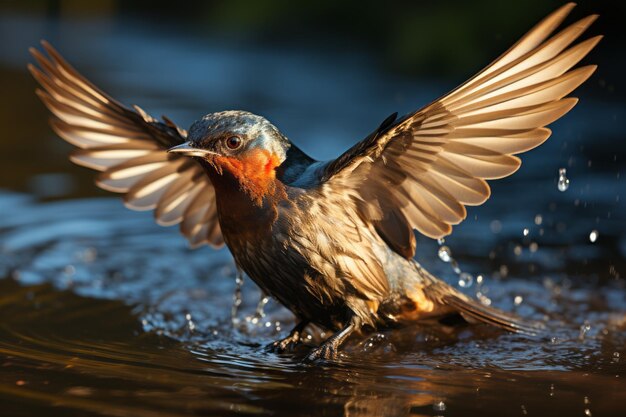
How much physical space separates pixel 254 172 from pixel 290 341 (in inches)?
43.3

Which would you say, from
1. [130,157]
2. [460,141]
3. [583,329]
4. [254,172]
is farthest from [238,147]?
[583,329]

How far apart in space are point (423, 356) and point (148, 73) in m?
13.5

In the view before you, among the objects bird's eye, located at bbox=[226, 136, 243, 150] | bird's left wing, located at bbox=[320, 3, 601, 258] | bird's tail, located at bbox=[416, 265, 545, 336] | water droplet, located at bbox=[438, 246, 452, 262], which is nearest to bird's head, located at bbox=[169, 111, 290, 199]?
bird's eye, located at bbox=[226, 136, 243, 150]

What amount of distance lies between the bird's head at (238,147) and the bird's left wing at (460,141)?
33cm

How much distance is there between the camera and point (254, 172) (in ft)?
18.5

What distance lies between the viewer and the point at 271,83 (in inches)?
669

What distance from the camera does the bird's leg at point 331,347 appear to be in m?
5.70

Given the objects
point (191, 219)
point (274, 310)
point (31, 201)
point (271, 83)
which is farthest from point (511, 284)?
point (271, 83)

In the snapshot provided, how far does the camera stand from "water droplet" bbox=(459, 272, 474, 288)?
7.64 m

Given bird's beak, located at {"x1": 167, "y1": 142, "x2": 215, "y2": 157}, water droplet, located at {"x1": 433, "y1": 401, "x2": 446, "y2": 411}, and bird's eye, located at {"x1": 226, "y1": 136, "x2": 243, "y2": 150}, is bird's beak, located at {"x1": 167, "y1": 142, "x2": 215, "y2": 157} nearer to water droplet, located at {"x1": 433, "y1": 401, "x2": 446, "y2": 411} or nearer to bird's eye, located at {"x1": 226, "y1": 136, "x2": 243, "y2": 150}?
bird's eye, located at {"x1": 226, "y1": 136, "x2": 243, "y2": 150}

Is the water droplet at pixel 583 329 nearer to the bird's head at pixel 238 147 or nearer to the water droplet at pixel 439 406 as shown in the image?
the water droplet at pixel 439 406

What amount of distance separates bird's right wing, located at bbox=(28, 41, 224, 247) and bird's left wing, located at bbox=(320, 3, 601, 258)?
4.76 feet

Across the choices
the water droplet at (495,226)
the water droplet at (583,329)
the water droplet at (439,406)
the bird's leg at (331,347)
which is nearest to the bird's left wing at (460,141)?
the bird's leg at (331,347)

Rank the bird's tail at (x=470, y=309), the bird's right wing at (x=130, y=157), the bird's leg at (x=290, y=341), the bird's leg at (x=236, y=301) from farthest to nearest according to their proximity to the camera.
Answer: the bird's leg at (x=236, y=301) → the bird's right wing at (x=130, y=157) → the bird's tail at (x=470, y=309) → the bird's leg at (x=290, y=341)
